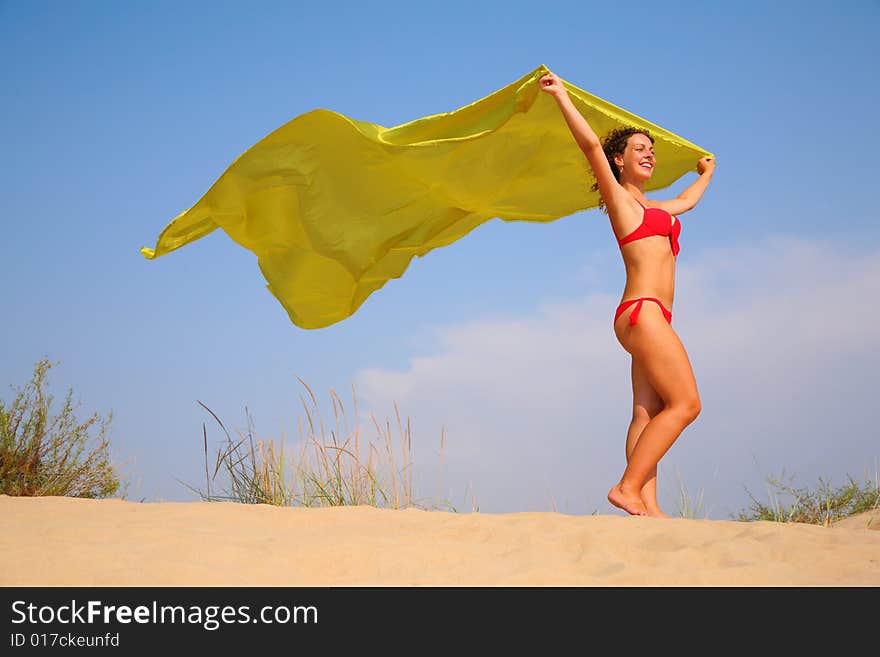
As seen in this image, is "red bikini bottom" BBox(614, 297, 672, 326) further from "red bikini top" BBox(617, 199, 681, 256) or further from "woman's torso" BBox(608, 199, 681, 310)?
"red bikini top" BBox(617, 199, 681, 256)

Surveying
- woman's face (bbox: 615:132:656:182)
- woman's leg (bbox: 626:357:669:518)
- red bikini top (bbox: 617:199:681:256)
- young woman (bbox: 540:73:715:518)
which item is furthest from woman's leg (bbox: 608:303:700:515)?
woman's face (bbox: 615:132:656:182)

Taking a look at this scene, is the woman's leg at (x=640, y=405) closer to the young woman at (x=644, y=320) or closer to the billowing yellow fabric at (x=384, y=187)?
the young woman at (x=644, y=320)

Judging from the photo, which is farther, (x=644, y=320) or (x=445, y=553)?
(x=644, y=320)

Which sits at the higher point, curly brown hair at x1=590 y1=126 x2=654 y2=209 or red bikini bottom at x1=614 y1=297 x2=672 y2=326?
curly brown hair at x1=590 y1=126 x2=654 y2=209

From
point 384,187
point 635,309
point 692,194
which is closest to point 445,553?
point 635,309

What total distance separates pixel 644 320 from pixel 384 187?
69.0 inches

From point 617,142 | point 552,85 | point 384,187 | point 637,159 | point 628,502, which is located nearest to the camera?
→ point 628,502

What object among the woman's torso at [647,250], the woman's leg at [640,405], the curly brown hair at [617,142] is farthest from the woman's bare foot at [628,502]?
the curly brown hair at [617,142]

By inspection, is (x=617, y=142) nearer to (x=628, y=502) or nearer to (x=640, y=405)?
(x=640, y=405)

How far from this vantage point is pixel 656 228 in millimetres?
3939

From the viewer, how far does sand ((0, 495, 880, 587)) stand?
2.47 metres

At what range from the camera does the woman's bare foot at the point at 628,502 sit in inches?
146
